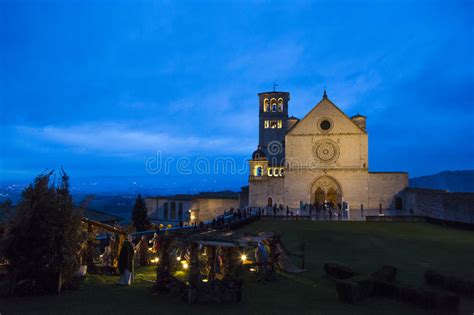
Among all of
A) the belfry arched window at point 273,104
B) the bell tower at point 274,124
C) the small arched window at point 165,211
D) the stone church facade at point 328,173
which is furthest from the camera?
the belfry arched window at point 273,104

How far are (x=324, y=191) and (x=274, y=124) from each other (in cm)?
1630

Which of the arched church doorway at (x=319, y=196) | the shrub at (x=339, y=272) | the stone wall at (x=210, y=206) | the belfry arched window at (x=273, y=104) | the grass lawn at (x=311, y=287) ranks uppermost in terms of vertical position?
→ the belfry arched window at (x=273, y=104)

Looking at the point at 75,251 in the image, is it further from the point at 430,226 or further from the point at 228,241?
the point at 430,226

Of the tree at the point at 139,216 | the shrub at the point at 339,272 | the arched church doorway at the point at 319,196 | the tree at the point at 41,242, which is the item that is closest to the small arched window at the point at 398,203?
the arched church doorway at the point at 319,196

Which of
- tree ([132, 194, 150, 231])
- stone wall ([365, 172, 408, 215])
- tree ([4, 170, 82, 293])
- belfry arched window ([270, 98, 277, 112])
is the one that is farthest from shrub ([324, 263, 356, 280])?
belfry arched window ([270, 98, 277, 112])

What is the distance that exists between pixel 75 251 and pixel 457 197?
26323 mm

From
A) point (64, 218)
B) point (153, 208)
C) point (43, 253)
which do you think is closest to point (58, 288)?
point (43, 253)

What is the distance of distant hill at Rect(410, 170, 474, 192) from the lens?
7150 inches

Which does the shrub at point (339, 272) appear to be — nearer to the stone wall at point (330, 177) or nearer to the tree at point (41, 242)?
the tree at point (41, 242)

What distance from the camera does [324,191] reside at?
38375 millimetres

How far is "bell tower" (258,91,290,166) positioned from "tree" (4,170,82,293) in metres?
42.0

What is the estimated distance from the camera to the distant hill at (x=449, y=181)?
182m

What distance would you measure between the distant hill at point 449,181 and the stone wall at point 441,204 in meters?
165

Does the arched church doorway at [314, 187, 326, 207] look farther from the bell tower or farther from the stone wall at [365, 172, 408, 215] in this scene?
the bell tower
